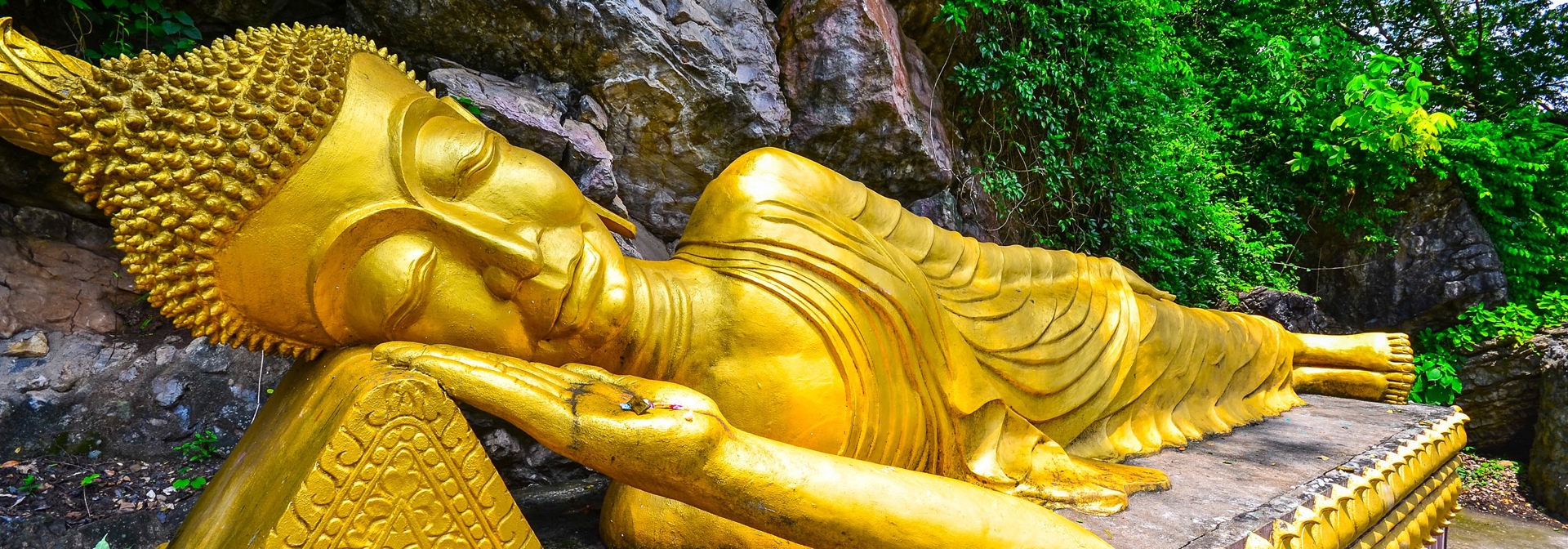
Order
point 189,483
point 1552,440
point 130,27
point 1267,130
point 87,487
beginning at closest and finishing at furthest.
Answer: point 87,487 → point 189,483 → point 130,27 → point 1552,440 → point 1267,130

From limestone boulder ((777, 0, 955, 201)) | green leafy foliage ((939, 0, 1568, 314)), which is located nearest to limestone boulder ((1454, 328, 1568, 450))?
green leafy foliage ((939, 0, 1568, 314))

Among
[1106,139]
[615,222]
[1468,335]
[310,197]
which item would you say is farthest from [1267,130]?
[310,197]

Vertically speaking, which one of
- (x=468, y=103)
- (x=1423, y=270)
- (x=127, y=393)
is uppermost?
(x=1423, y=270)

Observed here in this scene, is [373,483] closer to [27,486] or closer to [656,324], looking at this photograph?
[656,324]

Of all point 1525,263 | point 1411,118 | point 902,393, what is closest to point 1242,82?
point 1411,118

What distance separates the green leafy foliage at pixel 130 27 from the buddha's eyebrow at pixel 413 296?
1.36 meters

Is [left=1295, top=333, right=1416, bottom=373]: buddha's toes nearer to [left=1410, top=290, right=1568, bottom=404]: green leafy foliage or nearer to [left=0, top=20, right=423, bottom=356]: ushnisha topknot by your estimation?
[left=1410, top=290, right=1568, bottom=404]: green leafy foliage

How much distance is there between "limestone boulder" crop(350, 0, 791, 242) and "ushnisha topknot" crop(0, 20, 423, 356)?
1.23 metres

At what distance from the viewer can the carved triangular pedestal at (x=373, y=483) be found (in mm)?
971

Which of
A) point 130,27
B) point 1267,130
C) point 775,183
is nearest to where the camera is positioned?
point 775,183

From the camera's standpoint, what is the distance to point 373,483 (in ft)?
3.27

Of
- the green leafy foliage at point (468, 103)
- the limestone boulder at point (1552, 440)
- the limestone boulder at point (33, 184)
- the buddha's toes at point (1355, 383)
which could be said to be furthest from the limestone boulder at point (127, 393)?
the limestone boulder at point (1552, 440)

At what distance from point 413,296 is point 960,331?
120 cm

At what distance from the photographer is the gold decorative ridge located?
5.17 feet
